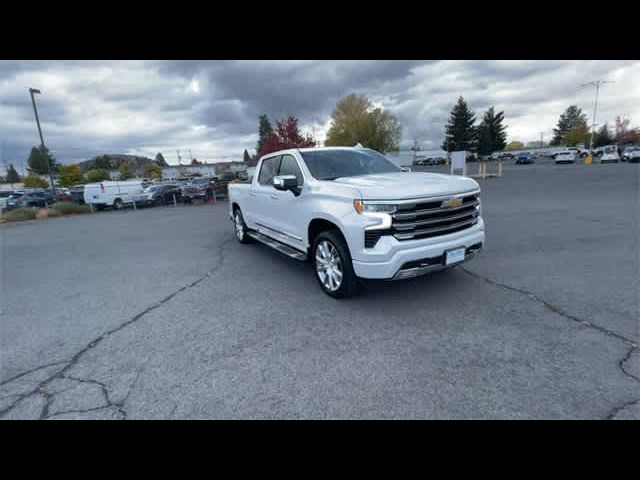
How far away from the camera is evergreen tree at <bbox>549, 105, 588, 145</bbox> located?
9725 centimetres

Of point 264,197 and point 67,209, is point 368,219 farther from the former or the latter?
point 67,209

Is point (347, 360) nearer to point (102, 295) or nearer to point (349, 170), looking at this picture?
point (349, 170)

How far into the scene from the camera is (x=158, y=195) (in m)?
21.7

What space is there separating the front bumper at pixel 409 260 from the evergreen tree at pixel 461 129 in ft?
247

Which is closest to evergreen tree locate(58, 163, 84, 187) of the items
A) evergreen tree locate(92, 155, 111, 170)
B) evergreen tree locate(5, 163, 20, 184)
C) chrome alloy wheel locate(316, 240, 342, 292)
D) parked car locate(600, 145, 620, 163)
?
evergreen tree locate(92, 155, 111, 170)

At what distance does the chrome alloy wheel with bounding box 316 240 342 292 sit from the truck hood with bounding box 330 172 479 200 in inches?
32.8

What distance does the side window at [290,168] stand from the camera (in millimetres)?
4670

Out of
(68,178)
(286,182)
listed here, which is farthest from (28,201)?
(286,182)

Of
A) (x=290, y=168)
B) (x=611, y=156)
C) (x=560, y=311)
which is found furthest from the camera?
(x=611, y=156)

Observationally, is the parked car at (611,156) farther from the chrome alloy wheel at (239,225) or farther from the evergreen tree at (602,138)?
the evergreen tree at (602,138)

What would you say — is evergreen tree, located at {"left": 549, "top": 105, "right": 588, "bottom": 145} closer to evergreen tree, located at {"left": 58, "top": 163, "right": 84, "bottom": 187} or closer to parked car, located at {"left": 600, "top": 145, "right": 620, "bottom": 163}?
parked car, located at {"left": 600, "top": 145, "right": 620, "bottom": 163}

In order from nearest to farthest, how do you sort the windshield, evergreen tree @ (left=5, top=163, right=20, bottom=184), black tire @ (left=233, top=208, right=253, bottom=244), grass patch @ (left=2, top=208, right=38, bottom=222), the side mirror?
the side mirror, the windshield, black tire @ (left=233, top=208, right=253, bottom=244), grass patch @ (left=2, top=208, right=38, bottom=222), evergreen tree @ (left=5, top=163, right=20, bottom=184)

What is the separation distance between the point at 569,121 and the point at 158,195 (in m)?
123
